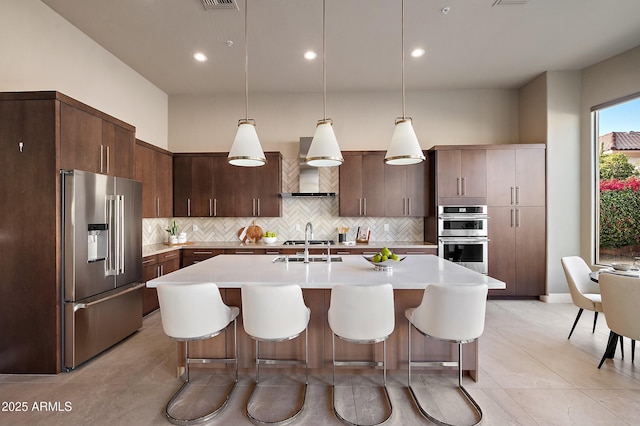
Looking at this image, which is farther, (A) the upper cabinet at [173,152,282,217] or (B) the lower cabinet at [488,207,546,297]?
(A) the upper cabinet at [173,152,282,217]

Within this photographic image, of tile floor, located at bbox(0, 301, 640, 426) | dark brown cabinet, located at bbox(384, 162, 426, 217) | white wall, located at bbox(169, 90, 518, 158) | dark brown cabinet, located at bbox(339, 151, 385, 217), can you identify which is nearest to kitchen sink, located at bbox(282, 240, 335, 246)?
dark brown cabinet, located at bbox(339, 151, 385, 217)

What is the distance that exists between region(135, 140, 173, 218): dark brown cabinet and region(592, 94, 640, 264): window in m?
6.50

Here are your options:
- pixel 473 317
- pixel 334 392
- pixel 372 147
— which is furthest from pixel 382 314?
pixel 372 147

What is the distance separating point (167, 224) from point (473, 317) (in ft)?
16.0

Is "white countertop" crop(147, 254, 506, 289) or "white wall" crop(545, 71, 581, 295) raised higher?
"white wall" crop(545, 71, 581, 295)

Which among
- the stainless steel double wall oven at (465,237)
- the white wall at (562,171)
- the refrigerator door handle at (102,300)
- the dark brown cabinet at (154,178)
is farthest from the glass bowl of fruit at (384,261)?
the white wall at (562,171)

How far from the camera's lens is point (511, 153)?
15.1ft

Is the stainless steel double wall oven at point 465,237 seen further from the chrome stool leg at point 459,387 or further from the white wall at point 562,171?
the chrome stool leg at point 459,387

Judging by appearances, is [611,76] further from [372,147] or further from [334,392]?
[334,392]

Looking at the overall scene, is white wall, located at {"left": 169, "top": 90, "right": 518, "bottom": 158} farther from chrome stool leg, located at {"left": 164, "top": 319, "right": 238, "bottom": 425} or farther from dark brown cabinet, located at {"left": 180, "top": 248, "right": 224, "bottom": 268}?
chrome stool leg, located at {"left": 164, "top": 319, "right": 238, "bottom": 425}

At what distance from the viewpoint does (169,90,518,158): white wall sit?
5.14 meters

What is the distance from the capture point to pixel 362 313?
Result: 6.38 ft

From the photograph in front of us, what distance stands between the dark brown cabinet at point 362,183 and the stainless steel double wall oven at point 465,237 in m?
1.02

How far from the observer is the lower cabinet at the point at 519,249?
4.57 metres
